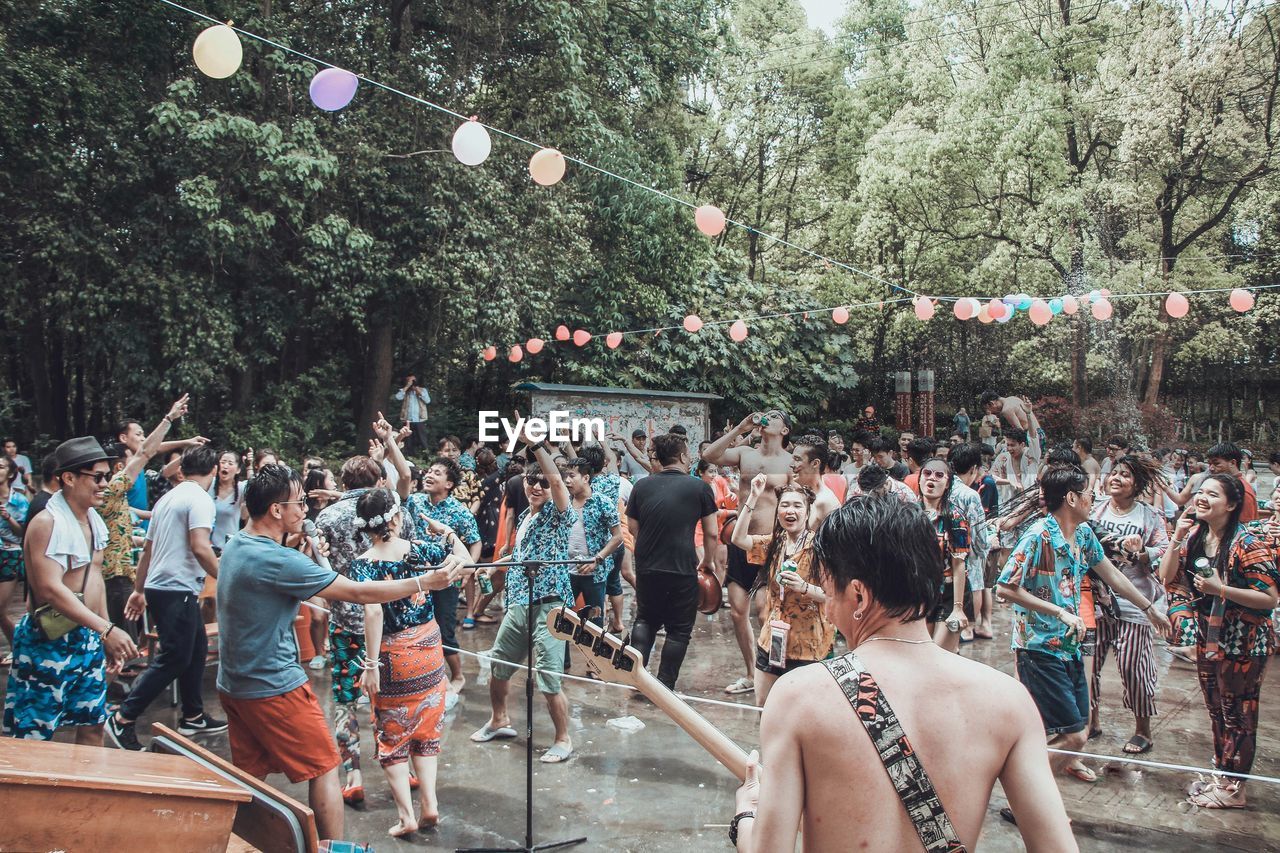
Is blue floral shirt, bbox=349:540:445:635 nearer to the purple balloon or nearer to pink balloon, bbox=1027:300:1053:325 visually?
the purple balloon

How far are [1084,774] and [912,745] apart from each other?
4.15m

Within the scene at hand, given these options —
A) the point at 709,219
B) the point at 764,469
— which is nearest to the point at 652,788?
the point at 764,469

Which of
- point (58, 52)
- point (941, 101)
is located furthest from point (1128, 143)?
point (58, 52)

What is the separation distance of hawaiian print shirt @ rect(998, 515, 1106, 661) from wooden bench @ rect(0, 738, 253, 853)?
11.7 feet

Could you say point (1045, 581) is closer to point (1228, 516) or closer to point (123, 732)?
point (1228, 516)

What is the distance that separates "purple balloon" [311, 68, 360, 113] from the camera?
23.1 feet

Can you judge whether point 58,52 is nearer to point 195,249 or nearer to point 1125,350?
point 195,249

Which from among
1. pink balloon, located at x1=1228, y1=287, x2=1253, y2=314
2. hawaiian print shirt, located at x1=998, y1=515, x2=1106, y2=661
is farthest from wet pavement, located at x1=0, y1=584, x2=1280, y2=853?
pink balloon, located at x1=1228, y1=287, x2=1253, y2=314

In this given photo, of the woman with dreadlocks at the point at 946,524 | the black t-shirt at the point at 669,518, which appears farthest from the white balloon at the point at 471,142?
the woman with dreadlocks at the point at 946,524

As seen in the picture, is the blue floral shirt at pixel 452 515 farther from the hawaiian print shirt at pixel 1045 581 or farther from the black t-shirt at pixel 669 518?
the hawaiian print shirt at pixel 1045 581

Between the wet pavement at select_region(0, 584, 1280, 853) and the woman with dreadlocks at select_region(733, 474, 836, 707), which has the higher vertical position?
the woman with dreadlocks at select_region(733, 474, 836, 707)

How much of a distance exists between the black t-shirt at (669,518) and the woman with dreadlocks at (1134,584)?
2.43 meters

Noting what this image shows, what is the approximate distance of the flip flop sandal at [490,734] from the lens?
18.3 ft

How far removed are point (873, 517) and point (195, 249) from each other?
1367 centimetres
